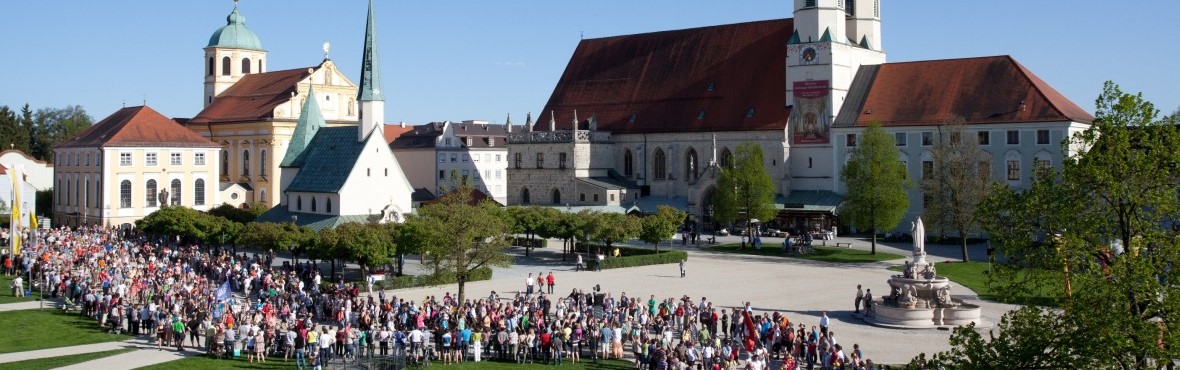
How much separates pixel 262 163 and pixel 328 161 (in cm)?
3040

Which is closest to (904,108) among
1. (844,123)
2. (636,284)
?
(844,123)

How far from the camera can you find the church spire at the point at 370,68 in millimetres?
59406

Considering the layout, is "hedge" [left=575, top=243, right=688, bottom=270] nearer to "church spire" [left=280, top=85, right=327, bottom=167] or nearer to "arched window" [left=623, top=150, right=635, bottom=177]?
"church spire" [left=280, top=85, right=327, bottom=167]

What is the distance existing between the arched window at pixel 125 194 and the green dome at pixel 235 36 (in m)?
30.4

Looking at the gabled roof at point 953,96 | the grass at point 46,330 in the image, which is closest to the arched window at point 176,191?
the grass at point 46,330

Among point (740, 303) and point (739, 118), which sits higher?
Result: point (739, 118)

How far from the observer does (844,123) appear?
68312 mm

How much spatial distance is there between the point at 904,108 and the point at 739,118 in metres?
11.0

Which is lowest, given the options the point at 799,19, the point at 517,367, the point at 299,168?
the point at 517,367

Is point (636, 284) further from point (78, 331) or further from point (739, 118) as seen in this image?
point (739, 118)

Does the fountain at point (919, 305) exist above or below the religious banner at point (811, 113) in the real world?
below

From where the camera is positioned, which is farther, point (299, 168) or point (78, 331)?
point (299, 168)

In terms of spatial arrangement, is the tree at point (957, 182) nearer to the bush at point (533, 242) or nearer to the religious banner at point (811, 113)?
the religious banner at point (811, 113)

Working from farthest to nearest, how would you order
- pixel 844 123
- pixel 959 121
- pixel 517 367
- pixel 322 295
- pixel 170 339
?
pixel 844 123
pixel 959 121
pixel 322 295
pixel 170 339
pixel 517 367
